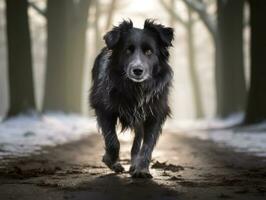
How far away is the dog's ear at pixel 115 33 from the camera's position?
8094 millimetres

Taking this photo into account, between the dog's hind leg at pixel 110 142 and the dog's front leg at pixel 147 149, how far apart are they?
0.38m

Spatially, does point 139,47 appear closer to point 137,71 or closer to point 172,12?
point 137,71

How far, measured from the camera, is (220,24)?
2848 centimetres

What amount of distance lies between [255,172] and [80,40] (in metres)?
27.2

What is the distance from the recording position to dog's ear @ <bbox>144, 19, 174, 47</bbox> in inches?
322

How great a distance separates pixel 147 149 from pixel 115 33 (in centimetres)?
162

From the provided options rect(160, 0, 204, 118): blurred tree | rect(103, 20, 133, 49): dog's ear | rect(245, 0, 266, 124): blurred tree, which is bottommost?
rect(103, 20, 133, 49): dog's ear

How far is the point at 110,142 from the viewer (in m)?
8.08

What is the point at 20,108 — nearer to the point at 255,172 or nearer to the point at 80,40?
the point at 255,172

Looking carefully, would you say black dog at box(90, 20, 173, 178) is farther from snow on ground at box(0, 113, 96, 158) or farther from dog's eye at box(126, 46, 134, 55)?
snow on ground at box(0, 113, 96, 158)

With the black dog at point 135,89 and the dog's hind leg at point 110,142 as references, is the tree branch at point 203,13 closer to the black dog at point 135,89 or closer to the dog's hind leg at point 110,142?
the black dog at point 135,89

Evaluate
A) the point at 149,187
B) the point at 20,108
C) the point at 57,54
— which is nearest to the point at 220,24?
the point at 57,54

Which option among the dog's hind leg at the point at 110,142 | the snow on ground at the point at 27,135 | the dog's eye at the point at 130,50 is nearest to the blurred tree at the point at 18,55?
the snow on ground at the point at 27,135

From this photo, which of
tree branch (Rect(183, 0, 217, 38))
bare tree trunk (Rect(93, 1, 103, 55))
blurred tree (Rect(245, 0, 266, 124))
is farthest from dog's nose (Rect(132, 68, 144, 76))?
bare tree trunk (Rect(93, 1, 103, 55))
